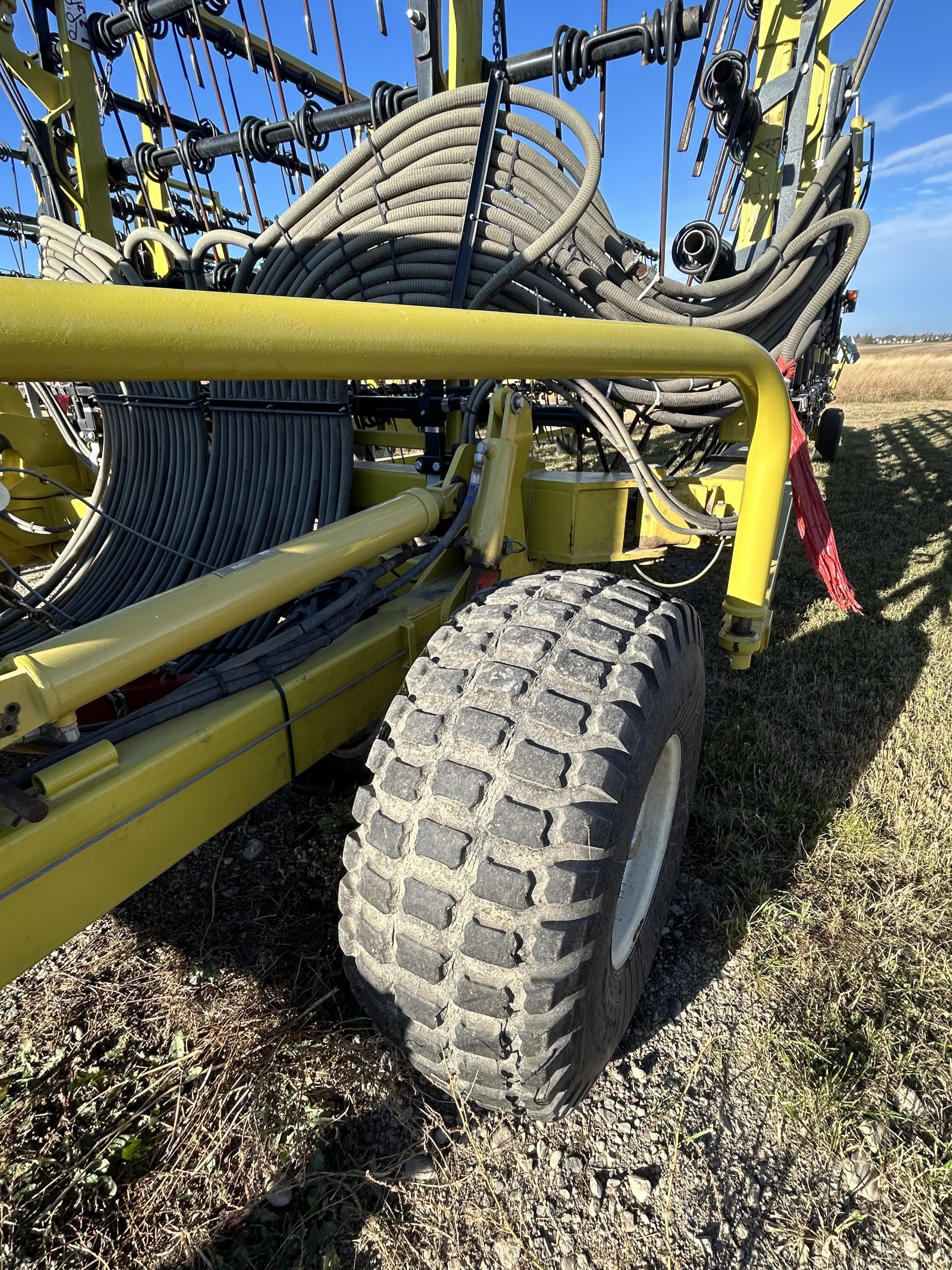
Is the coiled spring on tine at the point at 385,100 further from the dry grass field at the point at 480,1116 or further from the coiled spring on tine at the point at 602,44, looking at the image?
the dry grass field at the point at 480,1116

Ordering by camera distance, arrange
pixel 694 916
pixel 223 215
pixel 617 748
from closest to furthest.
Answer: pixel 617 748 → pixel 694 916 → pixel 223 215

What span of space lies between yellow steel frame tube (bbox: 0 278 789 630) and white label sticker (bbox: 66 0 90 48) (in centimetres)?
384

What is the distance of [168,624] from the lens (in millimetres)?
1189

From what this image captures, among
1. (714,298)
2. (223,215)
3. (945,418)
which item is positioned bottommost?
(945,418)

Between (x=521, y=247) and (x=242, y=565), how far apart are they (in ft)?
5.51

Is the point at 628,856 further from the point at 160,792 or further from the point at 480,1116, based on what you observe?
the point at 160,792

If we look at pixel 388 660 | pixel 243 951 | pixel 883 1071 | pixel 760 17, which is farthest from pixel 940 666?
pixel 760 17

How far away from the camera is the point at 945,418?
43.9 feet

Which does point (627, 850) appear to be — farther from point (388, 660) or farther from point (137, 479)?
point (137, 479)

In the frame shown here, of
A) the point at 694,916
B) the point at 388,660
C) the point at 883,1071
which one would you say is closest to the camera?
the point at 883,1071

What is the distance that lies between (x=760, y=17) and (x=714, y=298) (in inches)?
115

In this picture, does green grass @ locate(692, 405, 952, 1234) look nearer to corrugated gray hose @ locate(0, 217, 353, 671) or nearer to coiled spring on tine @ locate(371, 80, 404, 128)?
corrugated gray hose @ locate(0, 217, 353, 671)

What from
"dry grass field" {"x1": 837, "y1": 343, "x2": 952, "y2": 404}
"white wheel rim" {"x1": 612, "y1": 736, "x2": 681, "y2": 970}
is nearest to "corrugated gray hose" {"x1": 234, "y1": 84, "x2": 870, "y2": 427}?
"white wheel rim" {"x1": 612, "y1": 736, "x2": 681, "y2": 970}

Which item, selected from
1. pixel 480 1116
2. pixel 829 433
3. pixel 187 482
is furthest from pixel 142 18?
pixel 829 433
